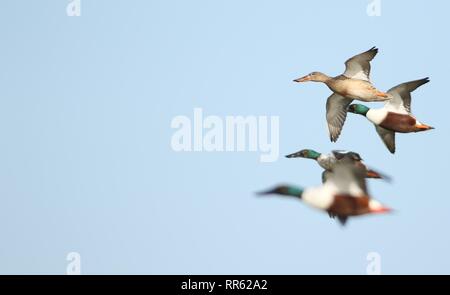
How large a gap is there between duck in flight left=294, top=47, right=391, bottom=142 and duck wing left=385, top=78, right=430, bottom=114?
0.15 m

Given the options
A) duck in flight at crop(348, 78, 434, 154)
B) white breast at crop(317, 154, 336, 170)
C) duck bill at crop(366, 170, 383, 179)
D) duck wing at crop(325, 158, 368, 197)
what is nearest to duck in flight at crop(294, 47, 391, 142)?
duck in flight at crop(348, 78, 434, 154)

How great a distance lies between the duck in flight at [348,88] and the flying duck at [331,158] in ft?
4.73

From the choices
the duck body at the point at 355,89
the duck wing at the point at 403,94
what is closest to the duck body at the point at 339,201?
the duck body at the point at 355,89

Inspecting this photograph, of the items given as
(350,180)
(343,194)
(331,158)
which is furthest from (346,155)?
(331,158)

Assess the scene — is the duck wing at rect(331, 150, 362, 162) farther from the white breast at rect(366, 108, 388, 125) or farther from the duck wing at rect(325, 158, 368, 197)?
the white breast at rect(366, 108, 388, 125)

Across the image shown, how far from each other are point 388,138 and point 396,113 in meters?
0.62

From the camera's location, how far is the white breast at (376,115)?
14109mm

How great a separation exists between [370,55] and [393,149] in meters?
1.51

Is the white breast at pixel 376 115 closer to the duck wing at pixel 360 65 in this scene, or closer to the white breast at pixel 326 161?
the duck wing at pixel 360 65

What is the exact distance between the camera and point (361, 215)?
10.6m

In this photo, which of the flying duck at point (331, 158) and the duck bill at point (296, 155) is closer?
the flying duck at point (331, 158)

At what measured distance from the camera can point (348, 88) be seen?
1444 centimetres

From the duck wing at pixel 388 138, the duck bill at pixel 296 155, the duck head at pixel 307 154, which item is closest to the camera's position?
the duck head at pixel 307 154
